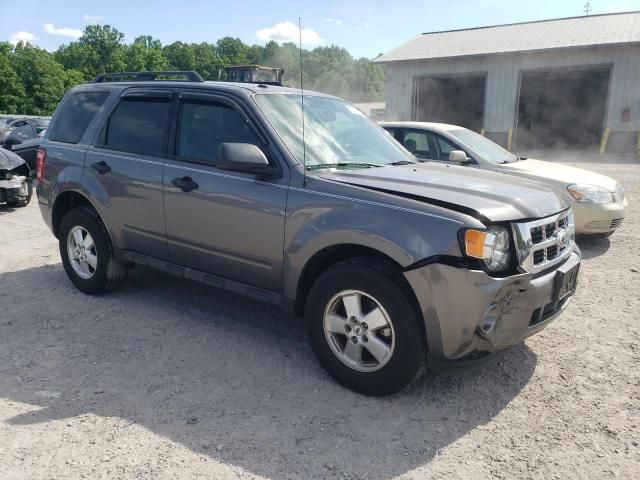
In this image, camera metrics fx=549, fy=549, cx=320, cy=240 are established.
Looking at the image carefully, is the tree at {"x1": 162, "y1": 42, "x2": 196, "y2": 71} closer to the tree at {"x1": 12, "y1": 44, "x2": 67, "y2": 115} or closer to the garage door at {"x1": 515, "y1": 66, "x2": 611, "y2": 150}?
the tree at {"x1": 12, "y1": 44, "x2": 67, "y2": 115}

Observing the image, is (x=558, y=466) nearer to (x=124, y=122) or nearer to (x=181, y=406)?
(x=181, y=406)

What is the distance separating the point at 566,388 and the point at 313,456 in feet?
5.89

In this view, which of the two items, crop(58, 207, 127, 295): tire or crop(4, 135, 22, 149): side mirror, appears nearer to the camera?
crop(58, 207, 127, 295): tire

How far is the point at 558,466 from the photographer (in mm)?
2795

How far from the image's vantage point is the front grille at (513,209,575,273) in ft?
10.3

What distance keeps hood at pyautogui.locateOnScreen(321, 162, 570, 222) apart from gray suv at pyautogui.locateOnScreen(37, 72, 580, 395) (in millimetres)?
15

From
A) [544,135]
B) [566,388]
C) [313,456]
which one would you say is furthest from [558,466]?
[544,135]

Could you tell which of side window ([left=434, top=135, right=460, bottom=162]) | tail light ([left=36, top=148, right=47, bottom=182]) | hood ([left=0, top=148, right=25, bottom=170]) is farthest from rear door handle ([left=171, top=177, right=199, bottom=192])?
hood ([left=0, top=148, right=25, bottom=170])

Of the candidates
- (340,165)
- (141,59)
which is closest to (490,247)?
(340,165)

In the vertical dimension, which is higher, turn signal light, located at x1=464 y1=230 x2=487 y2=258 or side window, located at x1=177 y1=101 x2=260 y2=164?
side window, located at x1=177 y1=101 x2=260 y2=164

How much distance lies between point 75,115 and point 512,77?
21.5 meters

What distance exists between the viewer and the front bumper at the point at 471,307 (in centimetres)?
299

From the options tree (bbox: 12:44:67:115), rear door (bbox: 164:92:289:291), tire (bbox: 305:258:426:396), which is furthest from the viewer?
tree (bbox: 12:44:67:115)

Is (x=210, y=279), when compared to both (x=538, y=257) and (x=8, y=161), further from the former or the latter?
(x=8, y=161)
